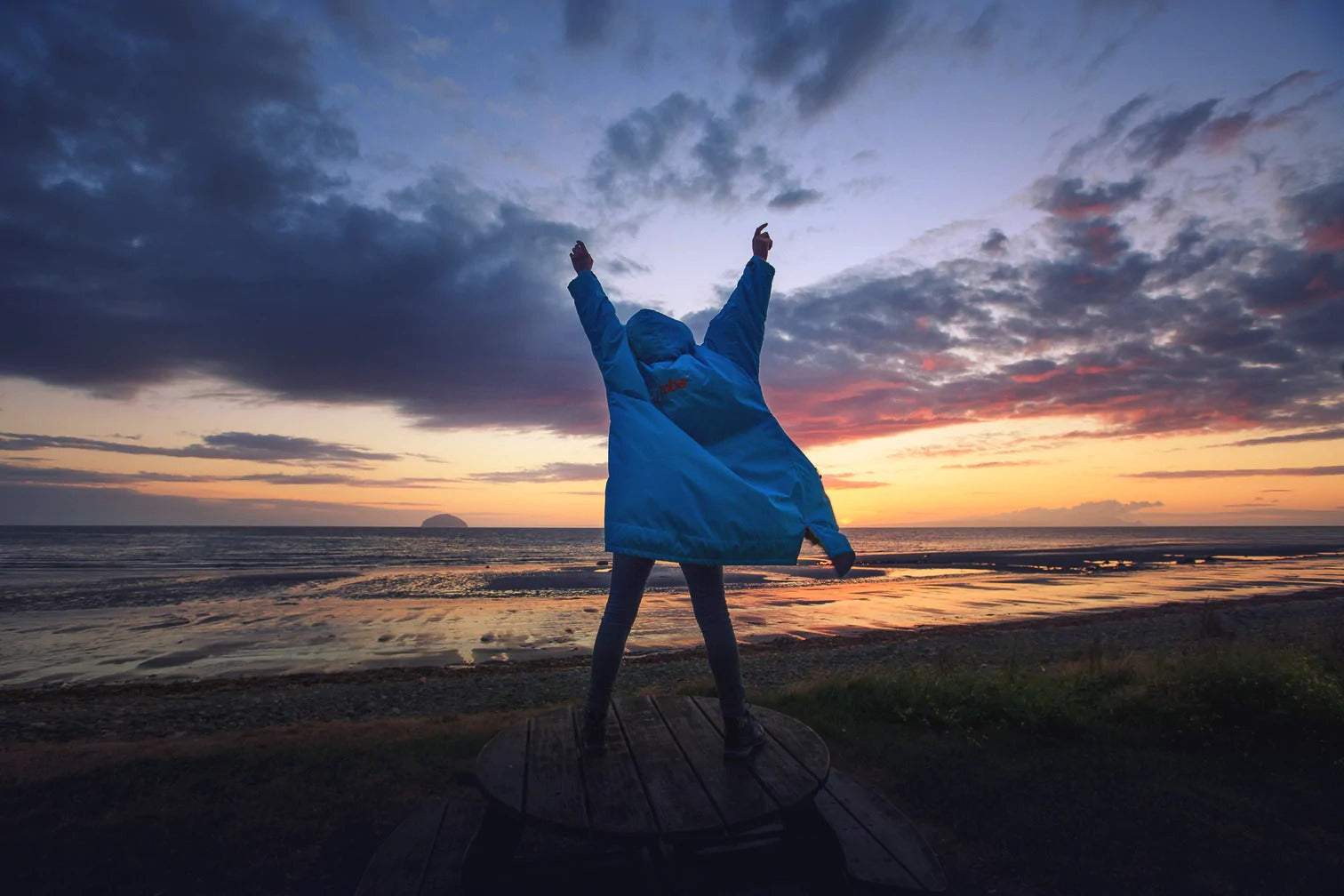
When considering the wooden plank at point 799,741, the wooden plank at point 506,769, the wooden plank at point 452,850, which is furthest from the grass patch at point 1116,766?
the wooden plank at point 452,850

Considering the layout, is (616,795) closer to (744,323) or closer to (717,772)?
(717,772)

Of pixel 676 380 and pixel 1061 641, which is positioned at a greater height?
pixel 676 380

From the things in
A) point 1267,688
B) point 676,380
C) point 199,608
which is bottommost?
point 199,608

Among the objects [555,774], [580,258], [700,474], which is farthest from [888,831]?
[580,258]

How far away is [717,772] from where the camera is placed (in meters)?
2.77

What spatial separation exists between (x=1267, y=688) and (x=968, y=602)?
1684 centimetres

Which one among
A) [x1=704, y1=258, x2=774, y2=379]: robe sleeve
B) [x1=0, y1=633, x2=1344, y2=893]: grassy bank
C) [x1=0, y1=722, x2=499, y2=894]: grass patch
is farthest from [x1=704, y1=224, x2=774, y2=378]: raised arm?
[x1=0, y1=722, x2=499, y2=894]: grass patch

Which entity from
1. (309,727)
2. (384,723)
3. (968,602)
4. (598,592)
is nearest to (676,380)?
(384,723)

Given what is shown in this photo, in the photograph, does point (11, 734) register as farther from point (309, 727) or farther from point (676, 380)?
point (676, 380)

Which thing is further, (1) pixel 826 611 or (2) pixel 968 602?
(2) pixel 968 602

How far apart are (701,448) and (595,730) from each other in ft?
4.83

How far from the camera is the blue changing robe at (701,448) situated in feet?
8.87

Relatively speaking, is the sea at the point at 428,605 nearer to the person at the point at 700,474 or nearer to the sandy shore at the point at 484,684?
the sandy shore at the point at 484,684

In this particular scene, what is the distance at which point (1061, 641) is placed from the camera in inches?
496
